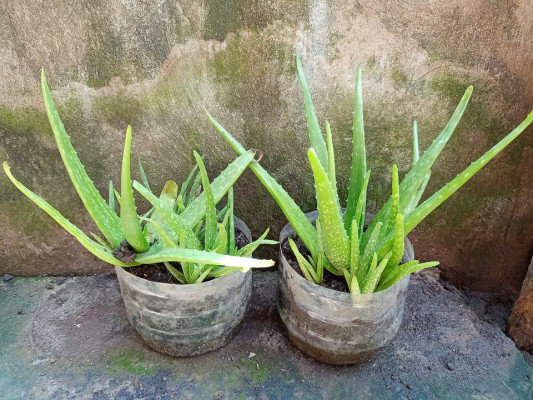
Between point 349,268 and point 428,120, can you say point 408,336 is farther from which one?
point 428,120

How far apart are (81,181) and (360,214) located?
51cm

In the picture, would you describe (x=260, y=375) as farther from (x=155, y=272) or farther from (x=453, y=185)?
(x=453, y=185)

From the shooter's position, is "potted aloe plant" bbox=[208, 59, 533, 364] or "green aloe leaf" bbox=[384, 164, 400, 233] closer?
"green aloe leaf" bbox=[384, 164, 400, 233]

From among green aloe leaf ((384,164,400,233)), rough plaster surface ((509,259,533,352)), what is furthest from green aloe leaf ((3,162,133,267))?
rough plaster surface ((509,259,533,352))

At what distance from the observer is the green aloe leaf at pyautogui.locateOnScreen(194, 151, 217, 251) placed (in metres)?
0.86

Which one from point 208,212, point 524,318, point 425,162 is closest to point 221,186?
point 208,212

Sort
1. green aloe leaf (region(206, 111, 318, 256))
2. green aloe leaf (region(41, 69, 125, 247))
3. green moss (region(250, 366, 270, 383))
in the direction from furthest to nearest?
green moss (region(250, 366, 270, 383))
green aloe leaf (region(206, 111, 318, 256))
green aloe leaf (region(41, 69, 125, 247))

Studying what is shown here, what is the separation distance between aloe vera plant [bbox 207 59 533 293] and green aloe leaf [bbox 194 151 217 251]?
0.24 ft

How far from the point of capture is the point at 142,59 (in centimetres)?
102

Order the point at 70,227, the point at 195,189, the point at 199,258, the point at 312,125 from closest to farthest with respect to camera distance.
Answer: the point at 199,258, the point at 70,227, the point at 312,125, the point at 195,189

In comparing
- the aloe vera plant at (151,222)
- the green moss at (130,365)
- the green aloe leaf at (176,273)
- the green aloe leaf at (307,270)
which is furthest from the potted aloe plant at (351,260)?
the green moss at (130,365)

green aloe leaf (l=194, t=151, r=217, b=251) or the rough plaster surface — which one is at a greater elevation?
green aloe leaf (l=194, t=151, r=217, b=251)

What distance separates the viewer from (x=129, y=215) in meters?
0.80

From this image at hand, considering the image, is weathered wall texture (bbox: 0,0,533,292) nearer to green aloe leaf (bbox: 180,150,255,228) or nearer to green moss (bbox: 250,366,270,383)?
green aloe leaf (bbox: 180,150,255,228)
